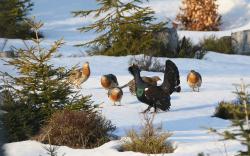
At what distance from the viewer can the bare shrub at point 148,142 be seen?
7.82 meters

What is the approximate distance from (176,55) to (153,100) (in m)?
9.89

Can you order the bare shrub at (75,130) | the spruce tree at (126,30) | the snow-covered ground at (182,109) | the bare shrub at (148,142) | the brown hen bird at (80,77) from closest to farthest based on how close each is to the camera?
the bare shrub at (148,142) → the snow-covered ground at (182,109) → the bare shrub at (75,130) → the brown hen bird at (80,77) → the spruce tree at (126,30)

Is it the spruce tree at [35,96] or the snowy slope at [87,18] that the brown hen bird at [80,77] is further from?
the snowy slope at [87,18]

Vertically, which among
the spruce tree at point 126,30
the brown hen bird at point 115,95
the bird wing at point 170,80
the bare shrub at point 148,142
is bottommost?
the bare shrub at point 148,142

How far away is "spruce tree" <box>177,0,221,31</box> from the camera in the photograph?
2959 centimetres

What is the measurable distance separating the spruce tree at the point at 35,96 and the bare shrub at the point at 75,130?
0.43 m

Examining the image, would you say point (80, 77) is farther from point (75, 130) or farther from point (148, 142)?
point (148, 142)

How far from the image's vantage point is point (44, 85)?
30.1 feet

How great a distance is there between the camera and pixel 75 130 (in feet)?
27.8

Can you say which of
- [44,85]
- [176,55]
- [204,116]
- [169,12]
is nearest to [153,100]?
[204,116]

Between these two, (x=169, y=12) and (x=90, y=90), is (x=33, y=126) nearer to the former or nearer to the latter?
(x=90, y=90)

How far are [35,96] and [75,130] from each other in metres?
1.06

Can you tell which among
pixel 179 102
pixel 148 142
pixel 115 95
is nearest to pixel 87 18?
pixel 179 102

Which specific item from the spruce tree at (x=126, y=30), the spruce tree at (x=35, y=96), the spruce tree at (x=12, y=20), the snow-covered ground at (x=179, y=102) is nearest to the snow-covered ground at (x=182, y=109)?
the snow-covered ground at (x=179, y=102)
